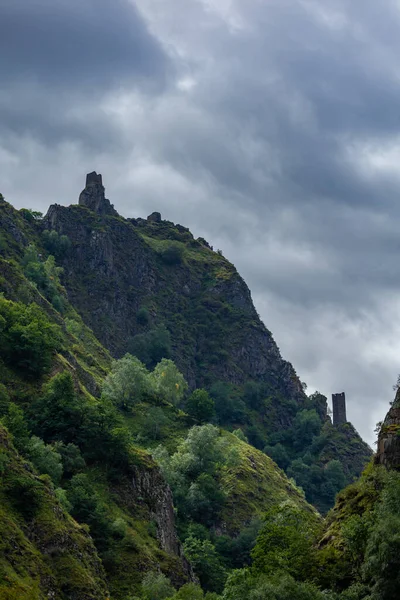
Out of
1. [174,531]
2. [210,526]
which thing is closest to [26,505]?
[174,531]

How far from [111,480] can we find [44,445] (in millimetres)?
12973

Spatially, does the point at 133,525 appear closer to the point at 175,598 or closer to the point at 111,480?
the point at 111,480

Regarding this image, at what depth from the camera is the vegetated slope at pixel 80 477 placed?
98.8 m

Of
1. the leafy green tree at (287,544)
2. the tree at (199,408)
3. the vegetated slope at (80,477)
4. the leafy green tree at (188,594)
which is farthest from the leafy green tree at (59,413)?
the tree at (199,408)

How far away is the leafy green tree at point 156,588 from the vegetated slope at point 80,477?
318cm

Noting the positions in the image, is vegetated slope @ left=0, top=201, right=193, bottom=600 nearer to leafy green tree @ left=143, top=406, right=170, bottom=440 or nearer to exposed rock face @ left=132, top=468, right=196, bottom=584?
exposed rock face @ left=132, top=468, right=196, bottom=584

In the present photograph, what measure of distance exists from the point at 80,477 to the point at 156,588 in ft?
78.4

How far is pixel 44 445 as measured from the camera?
4830 inches

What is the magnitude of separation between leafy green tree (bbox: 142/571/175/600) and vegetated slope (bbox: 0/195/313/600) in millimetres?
3177

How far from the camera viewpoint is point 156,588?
101688 millimetres

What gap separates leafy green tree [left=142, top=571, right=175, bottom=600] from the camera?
10081 centimetres

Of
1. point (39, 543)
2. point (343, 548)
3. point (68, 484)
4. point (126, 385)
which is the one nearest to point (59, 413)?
point (68, 484)

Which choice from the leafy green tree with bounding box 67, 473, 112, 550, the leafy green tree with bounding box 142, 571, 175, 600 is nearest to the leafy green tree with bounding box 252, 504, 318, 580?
the leafy green tree with bounding box 142, 571, 175, 600

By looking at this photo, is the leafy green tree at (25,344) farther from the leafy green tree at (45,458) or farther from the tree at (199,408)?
the tree at (199,408)
